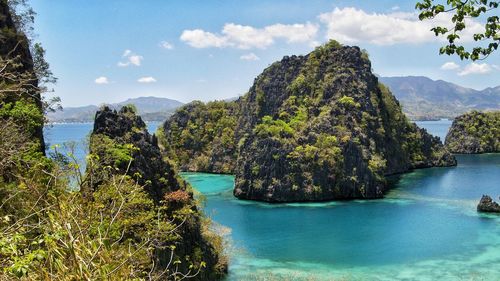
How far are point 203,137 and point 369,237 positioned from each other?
71.2 m

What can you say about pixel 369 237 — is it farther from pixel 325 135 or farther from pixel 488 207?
pixel 325 135

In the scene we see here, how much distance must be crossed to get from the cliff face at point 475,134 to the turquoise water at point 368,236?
210ft

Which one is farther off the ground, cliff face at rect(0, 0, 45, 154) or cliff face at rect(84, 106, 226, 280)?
cliff face at rect(0, 0, 45, 154)

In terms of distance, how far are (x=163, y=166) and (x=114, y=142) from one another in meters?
4.15

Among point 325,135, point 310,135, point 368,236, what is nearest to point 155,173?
point 368,236

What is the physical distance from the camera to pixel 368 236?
4484cm

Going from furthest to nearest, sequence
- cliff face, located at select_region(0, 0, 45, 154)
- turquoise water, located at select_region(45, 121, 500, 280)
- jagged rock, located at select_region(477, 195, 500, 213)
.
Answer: jagged rock, located at select_region(477, 195, 500, 213) → turquoise water, located at select_region(45, 121, 500, 280) → cliff face, located at select_region(0, 0, 45, 154)

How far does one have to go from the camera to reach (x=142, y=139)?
1219 inches

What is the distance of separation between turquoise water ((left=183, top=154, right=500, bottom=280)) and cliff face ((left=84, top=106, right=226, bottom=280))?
12.2 ft

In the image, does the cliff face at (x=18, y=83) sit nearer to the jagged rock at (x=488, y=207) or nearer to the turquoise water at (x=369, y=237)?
the turquoise water at (x=369, y=237)

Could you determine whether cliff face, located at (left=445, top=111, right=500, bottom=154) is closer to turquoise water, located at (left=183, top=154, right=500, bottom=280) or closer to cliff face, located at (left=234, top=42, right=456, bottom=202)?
cliff face, located at (left=234, top=42, right=456, bottom=202)

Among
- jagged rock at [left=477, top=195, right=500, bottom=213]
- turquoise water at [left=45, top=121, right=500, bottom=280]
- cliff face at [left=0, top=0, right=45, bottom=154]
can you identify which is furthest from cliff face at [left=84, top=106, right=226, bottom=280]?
jagged rock at [left=477, top=195, right=500, bottom=213]

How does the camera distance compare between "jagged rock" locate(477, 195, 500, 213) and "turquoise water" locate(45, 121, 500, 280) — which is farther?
"jagged rock" locate(477, 195, 500, 213)

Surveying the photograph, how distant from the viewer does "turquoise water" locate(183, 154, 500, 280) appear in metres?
33.7
